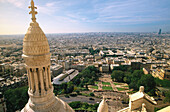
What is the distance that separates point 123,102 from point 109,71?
34.2 m

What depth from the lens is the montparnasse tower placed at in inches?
308

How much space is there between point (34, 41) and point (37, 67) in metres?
1.92

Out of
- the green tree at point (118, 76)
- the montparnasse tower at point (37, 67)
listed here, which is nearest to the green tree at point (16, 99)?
the montparnasse tower at point (37, 67)

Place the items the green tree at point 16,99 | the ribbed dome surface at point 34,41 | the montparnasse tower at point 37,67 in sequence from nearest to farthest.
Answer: the ribbed dome surface at point 34,41 → the montparnasse tower at point 37,67 → the green tree at point 16,99

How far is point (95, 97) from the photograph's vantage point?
39312 mm

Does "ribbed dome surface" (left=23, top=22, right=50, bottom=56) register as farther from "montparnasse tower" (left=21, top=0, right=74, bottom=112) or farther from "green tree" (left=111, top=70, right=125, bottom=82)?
"green tree" (left=111, top=70, right=125, bottom=82)

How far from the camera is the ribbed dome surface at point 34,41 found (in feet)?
25.3

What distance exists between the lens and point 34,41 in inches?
304

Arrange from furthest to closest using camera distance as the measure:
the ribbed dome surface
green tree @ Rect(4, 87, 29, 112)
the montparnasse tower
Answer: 1. green tree @ Rect(4, 87, 29, 112)
2. the montparnasse tower
3. the ribbed dome surface

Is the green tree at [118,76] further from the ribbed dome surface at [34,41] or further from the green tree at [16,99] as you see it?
the ribbed dome surface at [34,41]

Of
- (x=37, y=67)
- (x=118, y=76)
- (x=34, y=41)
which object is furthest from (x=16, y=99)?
(x=118, y=76)

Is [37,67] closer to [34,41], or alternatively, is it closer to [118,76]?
[34,41]

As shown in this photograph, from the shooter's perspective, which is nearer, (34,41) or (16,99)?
(34,41)

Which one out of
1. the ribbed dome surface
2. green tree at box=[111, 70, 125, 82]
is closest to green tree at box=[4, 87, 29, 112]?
the ribbed dome surface
